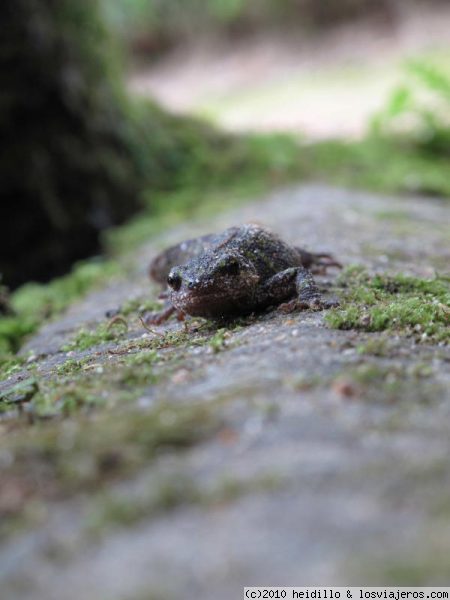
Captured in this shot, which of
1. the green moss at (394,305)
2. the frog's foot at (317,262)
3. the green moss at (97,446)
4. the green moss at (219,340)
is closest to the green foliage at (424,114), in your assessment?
the frog's foot at (317,262)

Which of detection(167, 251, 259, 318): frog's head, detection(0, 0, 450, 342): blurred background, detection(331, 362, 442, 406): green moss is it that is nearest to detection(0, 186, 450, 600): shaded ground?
detection(331, 362, 442, 406): green moss

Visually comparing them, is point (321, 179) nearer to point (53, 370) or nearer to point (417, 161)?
point (417, 161)

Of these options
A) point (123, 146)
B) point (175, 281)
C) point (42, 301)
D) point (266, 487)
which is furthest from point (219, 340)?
point (123, 146)

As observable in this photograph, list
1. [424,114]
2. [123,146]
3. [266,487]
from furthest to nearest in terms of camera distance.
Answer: [424,114], [123,146], [266,487]

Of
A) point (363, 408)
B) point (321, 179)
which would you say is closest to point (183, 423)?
point (363, 408)

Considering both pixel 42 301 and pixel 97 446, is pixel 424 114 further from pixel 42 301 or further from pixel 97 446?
pixel 97 446

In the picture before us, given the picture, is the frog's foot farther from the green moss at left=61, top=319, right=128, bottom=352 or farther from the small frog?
the green moss at left=61, top=319, right=128, bottom=352

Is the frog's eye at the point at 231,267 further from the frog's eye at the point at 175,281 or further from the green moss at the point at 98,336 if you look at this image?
the green moss at the point at 98,336

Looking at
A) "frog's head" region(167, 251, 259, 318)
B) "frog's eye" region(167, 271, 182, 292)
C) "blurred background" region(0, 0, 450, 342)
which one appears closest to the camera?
"frog's head" region(167, 251, 259, 318)
